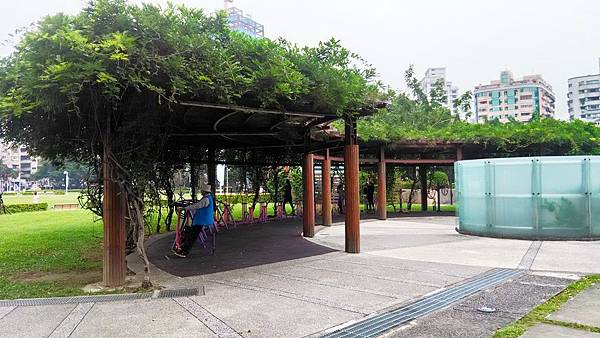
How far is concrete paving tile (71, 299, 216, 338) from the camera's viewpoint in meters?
4.21

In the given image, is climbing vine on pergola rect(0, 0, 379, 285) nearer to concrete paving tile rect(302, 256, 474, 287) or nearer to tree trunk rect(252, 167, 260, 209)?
concrete paving tile rect(302, 256, 474, 287)

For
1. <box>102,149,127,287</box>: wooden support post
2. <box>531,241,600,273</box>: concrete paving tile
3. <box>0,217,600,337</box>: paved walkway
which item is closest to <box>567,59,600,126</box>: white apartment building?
<box>531,241,600,273</box>: concrete paving tile

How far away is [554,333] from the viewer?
393 cm

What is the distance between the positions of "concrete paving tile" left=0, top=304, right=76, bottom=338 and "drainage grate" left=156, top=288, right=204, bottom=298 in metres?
1.01

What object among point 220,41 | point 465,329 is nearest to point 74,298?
point 220,41

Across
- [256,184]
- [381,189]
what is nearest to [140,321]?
[256,184]

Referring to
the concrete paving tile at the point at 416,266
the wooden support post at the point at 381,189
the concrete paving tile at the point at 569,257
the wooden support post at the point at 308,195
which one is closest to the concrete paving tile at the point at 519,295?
the concrete paving tile at the point at 416,266

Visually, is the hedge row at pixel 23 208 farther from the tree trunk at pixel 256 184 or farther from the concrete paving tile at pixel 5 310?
the concrete paving tile at pixel 5 310

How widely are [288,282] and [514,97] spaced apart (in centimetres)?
11175

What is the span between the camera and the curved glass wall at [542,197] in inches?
415

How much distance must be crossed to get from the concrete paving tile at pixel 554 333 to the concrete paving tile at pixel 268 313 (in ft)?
5.25

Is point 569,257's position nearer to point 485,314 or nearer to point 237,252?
point 485,314

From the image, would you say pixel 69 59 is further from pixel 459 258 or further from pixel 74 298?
pixel 459 258

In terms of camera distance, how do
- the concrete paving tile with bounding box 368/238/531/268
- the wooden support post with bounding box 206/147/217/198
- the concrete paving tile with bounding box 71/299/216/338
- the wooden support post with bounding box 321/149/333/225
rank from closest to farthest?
the concrete paving tile with bounding box 71/299/216/338 → the concrete paving tile with bounding box 368/238/531/268 → the wooden support post with bounding box 321/149/333/225 → the wooden support post with bounding box 206/147/217/198
